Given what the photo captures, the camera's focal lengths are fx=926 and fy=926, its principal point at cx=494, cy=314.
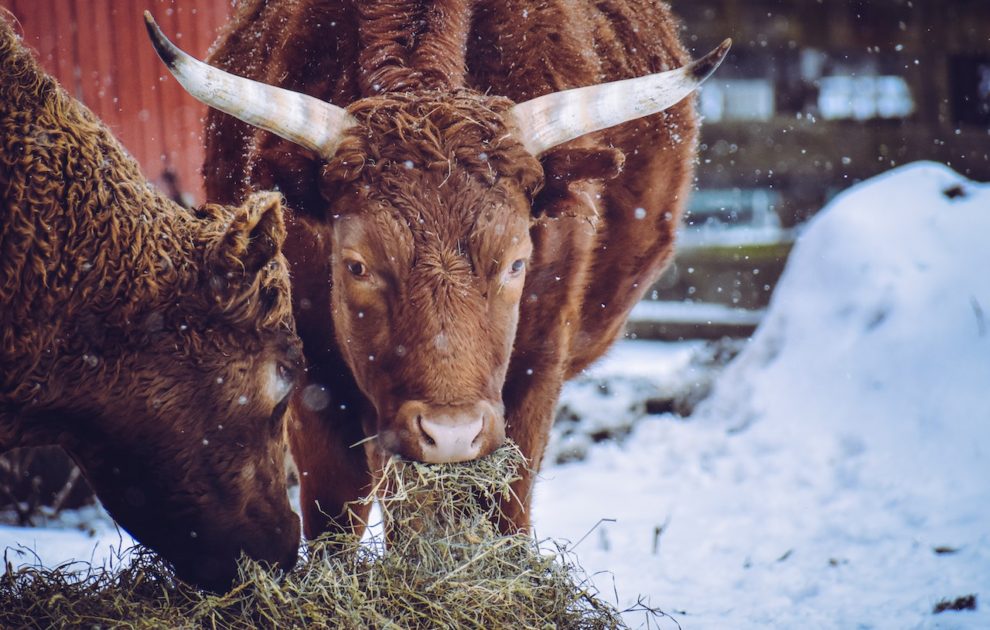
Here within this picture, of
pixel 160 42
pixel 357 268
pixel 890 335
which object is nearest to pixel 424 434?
pixel 357 268

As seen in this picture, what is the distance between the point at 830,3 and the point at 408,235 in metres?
6.96

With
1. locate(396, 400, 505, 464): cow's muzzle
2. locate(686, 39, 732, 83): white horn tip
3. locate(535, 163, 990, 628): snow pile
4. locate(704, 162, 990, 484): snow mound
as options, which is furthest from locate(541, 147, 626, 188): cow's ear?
locate(704, 162, 990, 484): snow mound

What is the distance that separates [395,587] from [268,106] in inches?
58.1

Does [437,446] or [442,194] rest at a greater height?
[442,194]

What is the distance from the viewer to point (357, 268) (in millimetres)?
2871

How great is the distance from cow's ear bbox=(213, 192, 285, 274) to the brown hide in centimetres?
45

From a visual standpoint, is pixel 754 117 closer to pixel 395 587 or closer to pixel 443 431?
pixel 443 431

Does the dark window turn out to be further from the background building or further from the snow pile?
the snow pile

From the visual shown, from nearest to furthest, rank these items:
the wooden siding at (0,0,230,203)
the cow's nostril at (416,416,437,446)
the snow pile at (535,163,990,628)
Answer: the cow's nostril at (416,416,437,446) → the snow pile at (535,163,990,628) → the wooden siding at (0,0,230,203)

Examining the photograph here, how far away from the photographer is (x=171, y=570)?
2.71 meters

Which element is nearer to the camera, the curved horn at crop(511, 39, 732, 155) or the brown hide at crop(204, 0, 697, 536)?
the brown hide at crop(204, 0, 697, 536)

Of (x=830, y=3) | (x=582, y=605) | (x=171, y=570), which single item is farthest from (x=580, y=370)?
(x=830, y=3)

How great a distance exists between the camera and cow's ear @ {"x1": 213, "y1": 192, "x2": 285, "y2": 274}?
2346 mm

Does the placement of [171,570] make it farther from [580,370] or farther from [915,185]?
[915,185]
